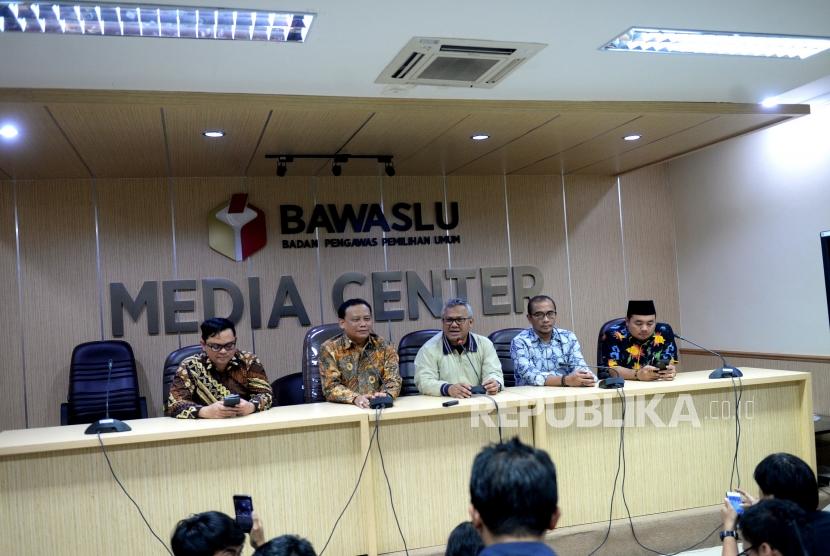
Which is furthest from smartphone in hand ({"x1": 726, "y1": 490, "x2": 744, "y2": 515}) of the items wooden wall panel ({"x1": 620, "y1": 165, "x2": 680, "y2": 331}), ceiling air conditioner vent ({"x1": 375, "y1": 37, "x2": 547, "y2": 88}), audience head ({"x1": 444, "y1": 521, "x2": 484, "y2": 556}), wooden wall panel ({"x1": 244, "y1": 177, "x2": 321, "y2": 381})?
wooden wall panel ({"x1": 620, "y1": 165, "x2": 680, "y2": 331})

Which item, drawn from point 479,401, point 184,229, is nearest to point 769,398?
point 479,401

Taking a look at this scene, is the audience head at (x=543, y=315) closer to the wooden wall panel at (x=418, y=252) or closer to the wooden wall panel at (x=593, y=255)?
the wooden wall panel at (x=418, y=252)

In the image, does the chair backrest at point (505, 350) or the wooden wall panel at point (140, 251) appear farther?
the wooden wall panel at point (140, 251)

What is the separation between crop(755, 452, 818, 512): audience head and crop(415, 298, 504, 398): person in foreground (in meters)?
1.92

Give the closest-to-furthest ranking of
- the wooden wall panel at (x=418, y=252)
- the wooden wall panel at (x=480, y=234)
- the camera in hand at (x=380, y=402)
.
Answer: the camera in hand at (x=380, y=402), the wooden wall panel at (x=418, y=252), the wooden wall panel at (x=480, y=234)

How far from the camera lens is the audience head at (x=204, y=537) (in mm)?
1897

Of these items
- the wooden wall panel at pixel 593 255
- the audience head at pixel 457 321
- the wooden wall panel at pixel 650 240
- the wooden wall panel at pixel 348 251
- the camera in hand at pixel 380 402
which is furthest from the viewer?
the wooden wall panel at pixel 650 240

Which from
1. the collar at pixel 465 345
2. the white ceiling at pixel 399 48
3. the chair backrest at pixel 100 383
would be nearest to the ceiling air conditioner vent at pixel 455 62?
the white ceiling at pixel 399 48

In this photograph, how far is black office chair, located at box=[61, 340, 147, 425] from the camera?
5.07 meters

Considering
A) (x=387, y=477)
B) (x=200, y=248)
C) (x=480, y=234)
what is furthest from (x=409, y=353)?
(x=200, y=248)

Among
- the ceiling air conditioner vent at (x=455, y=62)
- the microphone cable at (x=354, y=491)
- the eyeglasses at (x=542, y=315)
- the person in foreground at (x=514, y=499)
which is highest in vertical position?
the ceiling air conditioner vent at (x=455, y=62)

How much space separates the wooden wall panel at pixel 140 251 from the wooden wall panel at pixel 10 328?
599 millimetres

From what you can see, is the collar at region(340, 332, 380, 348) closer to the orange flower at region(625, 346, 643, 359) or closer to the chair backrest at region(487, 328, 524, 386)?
the chair backrest at region(487, 328, 524, 386)

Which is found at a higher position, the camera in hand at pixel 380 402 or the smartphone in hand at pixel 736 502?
the camera in hand at pixel 380 402
